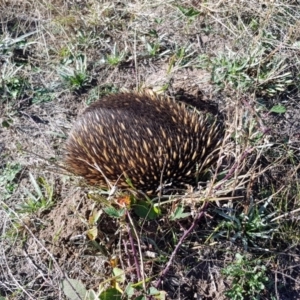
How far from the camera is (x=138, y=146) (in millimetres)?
3072

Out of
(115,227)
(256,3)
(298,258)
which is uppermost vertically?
(256,3)

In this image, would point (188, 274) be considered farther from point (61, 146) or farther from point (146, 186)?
point (61, 146)

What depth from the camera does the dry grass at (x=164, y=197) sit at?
Answer: 9.53 ft

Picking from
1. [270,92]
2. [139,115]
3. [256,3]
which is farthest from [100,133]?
[256,3]

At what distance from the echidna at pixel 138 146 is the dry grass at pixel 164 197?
114 millimetres

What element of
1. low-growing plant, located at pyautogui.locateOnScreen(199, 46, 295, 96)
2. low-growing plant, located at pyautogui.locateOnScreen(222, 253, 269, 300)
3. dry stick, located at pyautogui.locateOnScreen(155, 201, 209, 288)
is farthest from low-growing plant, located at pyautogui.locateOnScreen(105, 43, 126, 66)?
low-growing plant, located at pyautogui.locateOnScreen(222, 253, 269, 300)

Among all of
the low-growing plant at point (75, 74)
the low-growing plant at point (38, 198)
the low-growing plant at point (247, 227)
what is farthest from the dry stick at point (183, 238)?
the low-growing plant at point (75, 74)

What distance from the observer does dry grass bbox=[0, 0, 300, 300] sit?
2.91m

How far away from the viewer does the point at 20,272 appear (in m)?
2.99

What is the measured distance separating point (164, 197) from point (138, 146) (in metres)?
0.29

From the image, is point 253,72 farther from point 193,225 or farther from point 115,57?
point 193,225

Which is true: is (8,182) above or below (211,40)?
below

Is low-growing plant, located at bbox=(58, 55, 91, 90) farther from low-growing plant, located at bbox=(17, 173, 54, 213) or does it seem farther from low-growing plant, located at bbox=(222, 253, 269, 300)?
low-growing plant, located at bbox=(222, 253, 269, 300)

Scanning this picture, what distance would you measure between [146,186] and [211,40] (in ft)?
4.25
